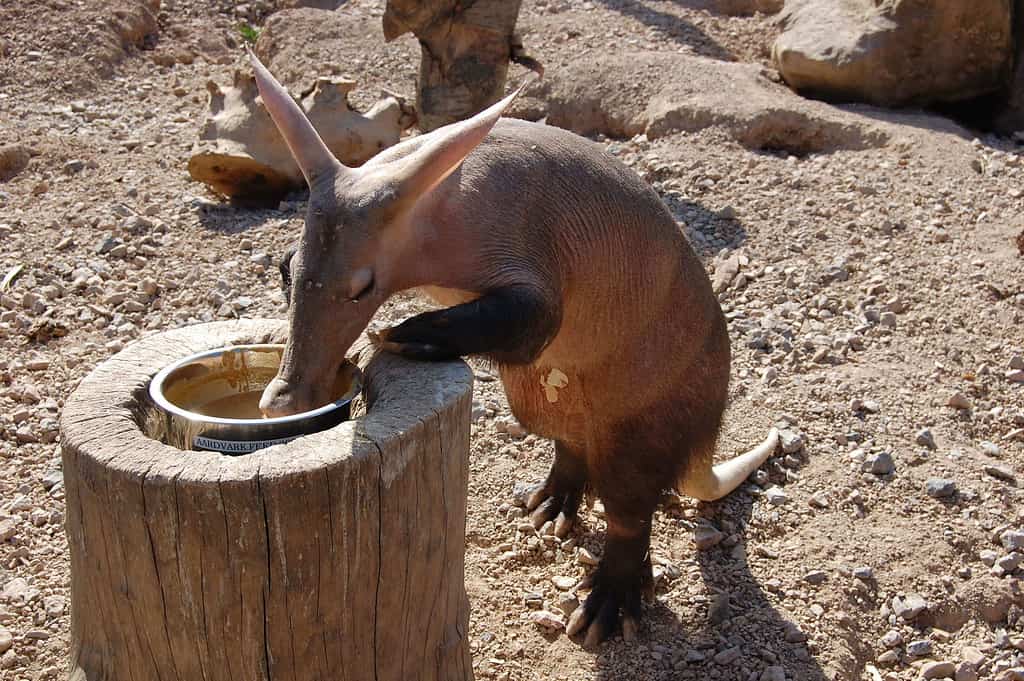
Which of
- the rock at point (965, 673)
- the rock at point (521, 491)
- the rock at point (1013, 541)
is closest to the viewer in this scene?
the rock at point (965, 673)

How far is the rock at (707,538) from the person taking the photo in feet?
13.6

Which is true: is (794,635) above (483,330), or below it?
below

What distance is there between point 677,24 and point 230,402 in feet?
26.3

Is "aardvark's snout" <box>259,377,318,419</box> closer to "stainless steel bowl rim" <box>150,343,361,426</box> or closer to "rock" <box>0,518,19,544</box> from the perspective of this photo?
"stainless steel bowl rim" <box>150,343,361,426</box>

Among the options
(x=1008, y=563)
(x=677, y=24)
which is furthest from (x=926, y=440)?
(x=677, y=24)

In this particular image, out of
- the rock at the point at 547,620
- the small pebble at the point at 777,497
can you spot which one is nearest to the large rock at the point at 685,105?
the small pebble at the point at 777,497

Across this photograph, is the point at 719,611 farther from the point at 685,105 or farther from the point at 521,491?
the point at 685,105

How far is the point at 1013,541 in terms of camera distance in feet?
13.0

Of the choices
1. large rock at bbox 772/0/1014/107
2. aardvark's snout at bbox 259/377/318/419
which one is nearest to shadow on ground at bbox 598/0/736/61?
large rock at bbox 772/0/1014/107

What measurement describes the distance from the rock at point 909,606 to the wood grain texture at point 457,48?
4.18m

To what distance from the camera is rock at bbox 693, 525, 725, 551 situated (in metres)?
4.14

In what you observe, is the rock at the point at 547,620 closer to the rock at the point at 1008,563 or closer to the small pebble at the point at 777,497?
the small pebble at the point at 777,497

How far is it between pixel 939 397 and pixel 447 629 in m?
3.16

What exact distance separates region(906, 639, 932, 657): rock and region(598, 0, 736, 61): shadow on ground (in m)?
6.54
